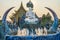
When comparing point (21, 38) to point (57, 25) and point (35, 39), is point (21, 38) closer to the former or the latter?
point (35, 39)

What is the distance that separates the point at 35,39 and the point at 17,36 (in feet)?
0.59

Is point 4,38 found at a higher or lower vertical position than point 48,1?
lower

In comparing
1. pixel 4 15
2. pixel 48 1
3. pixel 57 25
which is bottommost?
pixel 57 25

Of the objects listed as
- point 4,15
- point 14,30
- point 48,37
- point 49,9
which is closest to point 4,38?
point 14,30

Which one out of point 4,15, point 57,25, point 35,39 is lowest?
point 35,39

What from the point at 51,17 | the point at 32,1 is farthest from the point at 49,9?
the point at 32,1

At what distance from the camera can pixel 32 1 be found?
158cm

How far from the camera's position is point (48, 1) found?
161 centimetres

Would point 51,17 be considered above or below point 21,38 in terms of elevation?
above

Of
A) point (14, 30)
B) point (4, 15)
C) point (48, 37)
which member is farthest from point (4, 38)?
Answer: point (48, 37)

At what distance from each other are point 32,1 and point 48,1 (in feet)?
0.55

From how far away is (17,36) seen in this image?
153 cm

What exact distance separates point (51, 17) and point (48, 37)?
204mm

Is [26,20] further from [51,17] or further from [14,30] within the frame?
[51,17]
